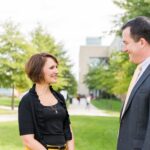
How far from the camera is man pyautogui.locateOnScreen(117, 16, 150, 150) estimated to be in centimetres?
364

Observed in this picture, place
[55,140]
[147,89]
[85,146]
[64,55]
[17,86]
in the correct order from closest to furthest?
[147,89], [55,140], [85,146], [17,86], [64,55]

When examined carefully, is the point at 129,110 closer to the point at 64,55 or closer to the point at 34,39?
the point at 34,39

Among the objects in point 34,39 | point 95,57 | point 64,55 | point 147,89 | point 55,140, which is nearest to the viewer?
point 147,89

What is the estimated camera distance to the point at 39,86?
16.0ft

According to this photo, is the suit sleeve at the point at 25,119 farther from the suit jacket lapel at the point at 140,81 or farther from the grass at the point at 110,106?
the grass at the point at 110,106

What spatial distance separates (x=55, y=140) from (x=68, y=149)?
0.21 m

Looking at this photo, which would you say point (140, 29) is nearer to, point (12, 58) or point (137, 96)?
point (137, 96)

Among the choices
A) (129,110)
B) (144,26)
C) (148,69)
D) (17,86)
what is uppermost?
(144,26)

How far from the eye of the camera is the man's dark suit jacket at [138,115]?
143 inches

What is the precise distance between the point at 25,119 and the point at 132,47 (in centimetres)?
137

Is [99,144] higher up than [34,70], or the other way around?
[34,70]

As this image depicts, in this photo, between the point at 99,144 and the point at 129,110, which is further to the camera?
the point at 99,144

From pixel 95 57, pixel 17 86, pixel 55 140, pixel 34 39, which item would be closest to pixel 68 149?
pixel 55 140

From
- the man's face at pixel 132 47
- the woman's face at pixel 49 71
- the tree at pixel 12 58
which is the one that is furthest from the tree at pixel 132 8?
the man's face at pixel 132 47
